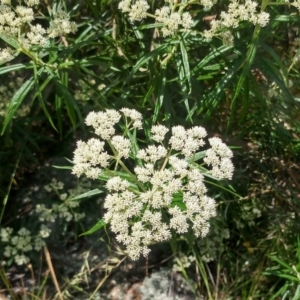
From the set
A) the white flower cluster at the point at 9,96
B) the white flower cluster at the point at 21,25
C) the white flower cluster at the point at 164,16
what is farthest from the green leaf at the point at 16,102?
the white flower cluster at the point at 9,96

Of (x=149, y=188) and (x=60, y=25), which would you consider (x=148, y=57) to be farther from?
(x=149, y=188)

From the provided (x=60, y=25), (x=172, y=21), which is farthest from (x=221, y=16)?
(x=60, y=25)

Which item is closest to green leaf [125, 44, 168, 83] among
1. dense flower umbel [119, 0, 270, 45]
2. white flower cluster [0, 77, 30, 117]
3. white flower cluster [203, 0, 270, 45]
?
dense flower umbel [119, 0, 270, 45]

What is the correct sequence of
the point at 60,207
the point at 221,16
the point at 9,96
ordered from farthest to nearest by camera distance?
the point at 60,207 < the point at 9,96 < the point at 221,16

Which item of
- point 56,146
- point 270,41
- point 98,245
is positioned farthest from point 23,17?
point 98,245

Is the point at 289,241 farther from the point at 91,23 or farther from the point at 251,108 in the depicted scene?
the point at 91,23

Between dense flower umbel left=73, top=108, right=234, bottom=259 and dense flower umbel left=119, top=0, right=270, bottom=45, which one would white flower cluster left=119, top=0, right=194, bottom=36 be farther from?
dense flower umbel left=73, top=108, right=234, bottom=259
